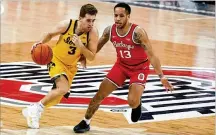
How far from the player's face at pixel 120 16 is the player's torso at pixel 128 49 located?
17cm

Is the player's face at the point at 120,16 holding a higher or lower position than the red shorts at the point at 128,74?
higher

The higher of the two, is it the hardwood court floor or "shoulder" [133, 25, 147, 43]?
"shoulder" [133, 25, 147, 43]

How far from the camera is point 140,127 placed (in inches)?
335

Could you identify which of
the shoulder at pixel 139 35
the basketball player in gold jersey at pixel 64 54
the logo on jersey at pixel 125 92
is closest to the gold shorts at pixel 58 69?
the basketball player in gold jersey at pixel 64 54

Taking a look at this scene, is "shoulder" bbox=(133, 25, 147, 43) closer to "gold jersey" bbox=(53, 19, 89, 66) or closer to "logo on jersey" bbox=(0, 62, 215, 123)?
"gold jersey" bbox=(53, 19, 89, 66)

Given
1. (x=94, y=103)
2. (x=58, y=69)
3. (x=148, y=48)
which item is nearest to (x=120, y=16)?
(x=148, y=48)

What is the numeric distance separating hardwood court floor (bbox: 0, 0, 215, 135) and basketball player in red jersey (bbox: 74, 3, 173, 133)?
1.36 feet

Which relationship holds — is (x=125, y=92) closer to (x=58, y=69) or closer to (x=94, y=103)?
(x=94, y=103)

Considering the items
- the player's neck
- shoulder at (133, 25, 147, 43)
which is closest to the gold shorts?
the player's neck

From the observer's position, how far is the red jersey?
7750mm

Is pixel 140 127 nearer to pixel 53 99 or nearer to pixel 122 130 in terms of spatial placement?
pixel 122 130

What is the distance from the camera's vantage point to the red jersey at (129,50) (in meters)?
7.75

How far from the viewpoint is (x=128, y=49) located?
25.5ft

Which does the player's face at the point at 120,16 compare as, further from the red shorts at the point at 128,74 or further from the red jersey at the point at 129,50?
the red shorts at the point at 128,74
